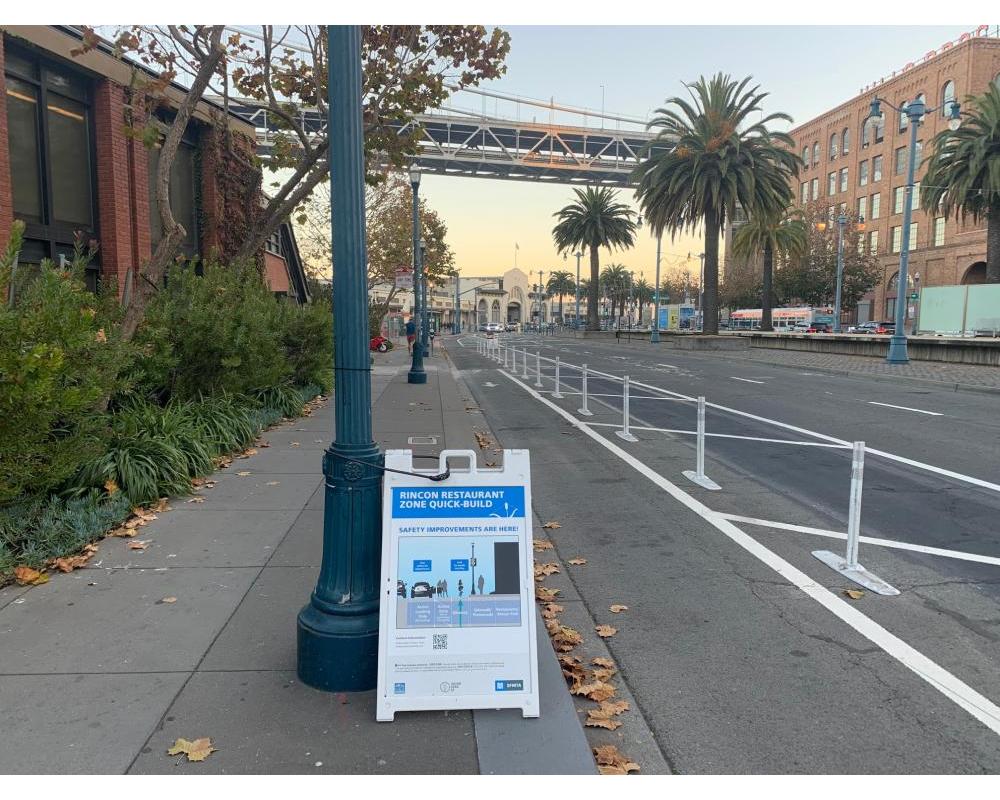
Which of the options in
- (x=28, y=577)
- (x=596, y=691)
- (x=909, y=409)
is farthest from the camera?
(x=909, y=409)

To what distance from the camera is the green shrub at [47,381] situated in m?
4.71

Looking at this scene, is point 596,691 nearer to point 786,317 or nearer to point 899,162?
point 786,317

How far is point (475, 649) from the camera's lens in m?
3.47

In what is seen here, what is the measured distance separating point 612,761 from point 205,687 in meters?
2.01

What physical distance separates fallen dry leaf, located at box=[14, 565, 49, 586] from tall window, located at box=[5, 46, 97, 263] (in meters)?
10.8

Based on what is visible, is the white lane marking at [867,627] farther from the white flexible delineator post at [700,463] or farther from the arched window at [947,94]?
the arched window at [947,94]

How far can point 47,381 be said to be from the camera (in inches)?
186

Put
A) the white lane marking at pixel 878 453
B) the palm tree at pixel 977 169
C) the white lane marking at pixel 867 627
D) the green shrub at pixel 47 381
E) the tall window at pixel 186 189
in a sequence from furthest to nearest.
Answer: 1. the palm tree at pixel 977 169
2. the tall window at pixel 186 189
3. the white lane marking at pixel 878 453
4. the green shrub at pixel 47 381
5. the white lane marking at pixel 867 627

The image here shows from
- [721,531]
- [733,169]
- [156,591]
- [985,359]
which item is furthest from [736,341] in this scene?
[156,591]

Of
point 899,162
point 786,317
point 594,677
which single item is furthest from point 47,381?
point 899,162

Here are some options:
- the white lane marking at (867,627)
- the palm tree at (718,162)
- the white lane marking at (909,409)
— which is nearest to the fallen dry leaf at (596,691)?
the white lane marking at (867,627)

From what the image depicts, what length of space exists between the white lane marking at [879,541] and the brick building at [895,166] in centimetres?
6349

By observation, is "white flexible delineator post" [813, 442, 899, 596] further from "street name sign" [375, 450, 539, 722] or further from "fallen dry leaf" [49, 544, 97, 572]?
"fallen dry leaf" [49, 544, 97, 572]

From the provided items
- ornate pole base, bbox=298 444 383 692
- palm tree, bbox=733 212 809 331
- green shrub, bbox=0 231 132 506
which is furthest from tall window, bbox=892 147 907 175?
ornate pole base, bbox=298 444 383 692
